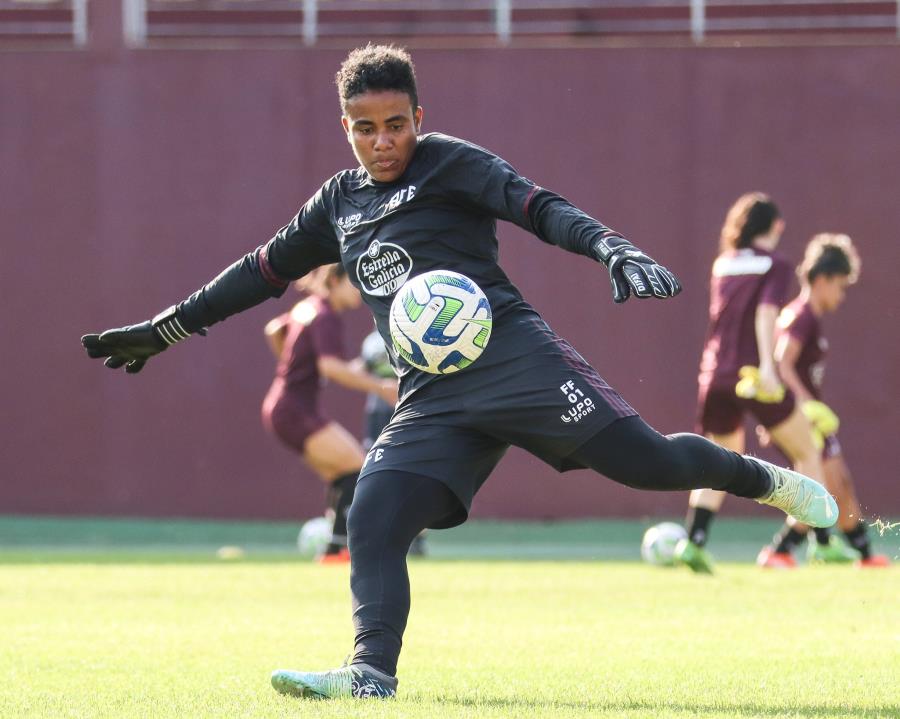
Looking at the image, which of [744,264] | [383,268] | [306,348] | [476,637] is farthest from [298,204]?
[383,268]

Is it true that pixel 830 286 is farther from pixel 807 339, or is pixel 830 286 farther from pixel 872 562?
pixel 872 562

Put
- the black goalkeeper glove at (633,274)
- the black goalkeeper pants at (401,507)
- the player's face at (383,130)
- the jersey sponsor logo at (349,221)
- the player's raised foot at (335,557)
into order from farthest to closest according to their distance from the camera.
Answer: the player's raised foot at (335,557) < the jersey sponsor logo at (349,221) < the player's face at (383,130) < the black goalkeeper pants at (401,507) < the black goalkeeper glove at (633,274)

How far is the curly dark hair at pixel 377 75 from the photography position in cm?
510

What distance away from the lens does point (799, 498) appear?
5559mm

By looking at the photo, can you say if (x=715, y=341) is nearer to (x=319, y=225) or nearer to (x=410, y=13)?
(x=319, y=225)

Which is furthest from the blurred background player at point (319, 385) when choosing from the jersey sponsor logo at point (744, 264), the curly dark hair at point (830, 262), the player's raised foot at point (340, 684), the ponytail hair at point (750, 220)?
the player's raised foot at point (340, 684)

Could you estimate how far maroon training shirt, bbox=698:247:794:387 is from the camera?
1020 centimetres

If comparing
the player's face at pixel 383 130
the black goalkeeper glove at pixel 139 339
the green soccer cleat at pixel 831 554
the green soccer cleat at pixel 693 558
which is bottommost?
the green soccer cleat at pixel 831 554

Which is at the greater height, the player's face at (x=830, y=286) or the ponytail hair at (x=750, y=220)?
the ponytail hair at (x=750, y=220)

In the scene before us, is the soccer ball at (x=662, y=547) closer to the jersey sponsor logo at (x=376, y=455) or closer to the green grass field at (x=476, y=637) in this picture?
the green grass field at (x=476, y=637)

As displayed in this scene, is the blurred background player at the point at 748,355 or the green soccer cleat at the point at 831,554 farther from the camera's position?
the green soccer cleat at the point at 831,554

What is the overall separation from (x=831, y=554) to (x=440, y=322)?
653 cm

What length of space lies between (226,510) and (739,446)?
694 centimetres

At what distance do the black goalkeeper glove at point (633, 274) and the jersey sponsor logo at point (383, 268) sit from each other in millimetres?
739
